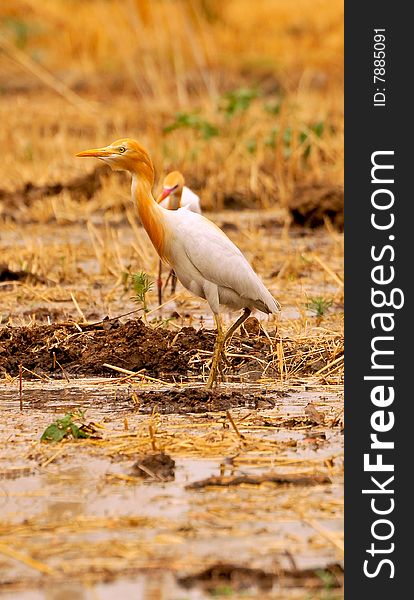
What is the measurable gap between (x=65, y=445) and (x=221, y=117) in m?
10.5

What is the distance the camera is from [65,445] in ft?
18.6

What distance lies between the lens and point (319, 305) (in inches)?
331

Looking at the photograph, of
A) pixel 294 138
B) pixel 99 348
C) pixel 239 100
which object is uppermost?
pixel 239 100

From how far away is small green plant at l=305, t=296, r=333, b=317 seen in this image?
→ 27.6ft

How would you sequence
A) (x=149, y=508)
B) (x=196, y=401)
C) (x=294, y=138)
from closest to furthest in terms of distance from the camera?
(x=149, y=508)
(x=196, y=401)
(x=294, y=138)

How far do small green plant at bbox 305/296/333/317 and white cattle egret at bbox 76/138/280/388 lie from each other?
4.07ft

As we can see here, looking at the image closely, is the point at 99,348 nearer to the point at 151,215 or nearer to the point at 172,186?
the point at 151,215

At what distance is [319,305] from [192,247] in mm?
1651

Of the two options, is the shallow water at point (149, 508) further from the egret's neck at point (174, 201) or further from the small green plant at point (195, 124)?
the small green plant at point (195, 124)

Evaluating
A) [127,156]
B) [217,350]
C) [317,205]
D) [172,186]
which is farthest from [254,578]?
[317,205]

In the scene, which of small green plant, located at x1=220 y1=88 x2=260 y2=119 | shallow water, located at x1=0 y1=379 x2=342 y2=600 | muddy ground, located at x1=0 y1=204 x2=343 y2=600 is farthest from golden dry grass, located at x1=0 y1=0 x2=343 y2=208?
shallow water, located at x1=0 y1=379 x2=342 y2=600

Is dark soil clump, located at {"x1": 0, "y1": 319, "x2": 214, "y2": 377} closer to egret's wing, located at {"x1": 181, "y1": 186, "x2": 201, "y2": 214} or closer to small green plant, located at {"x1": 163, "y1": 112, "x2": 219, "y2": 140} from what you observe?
egret's wing, located at {"x1": 181, "y1": 186, "x2": 201, "y2": 214}

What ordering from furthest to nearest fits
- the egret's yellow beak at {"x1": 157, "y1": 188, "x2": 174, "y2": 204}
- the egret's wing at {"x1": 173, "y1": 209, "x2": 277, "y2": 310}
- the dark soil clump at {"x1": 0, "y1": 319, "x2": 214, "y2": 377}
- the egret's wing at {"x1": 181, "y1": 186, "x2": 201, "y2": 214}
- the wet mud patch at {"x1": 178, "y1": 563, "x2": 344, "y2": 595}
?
1. the egret's wing at {"x1": 181, "y1": 186, "x2": 201, "y2": 214}
2. the egret's yellow beak at {"x1": 157, "y1": 188, "x2": 174, "y2": 204}
3. the dark soil clump at {"x1": 0, "y1": 319, "x2": 214, "y2": 377}
4. the egret's wing at {"x1": 173, "y1": 209, "x2": 277, "y2": 310}
5. the wet mud patch at {"x1": 178, "y1": 563, "x2": 344, "y2": 595}

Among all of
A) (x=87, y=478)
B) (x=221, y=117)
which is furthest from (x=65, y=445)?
(x=221, y=117)
